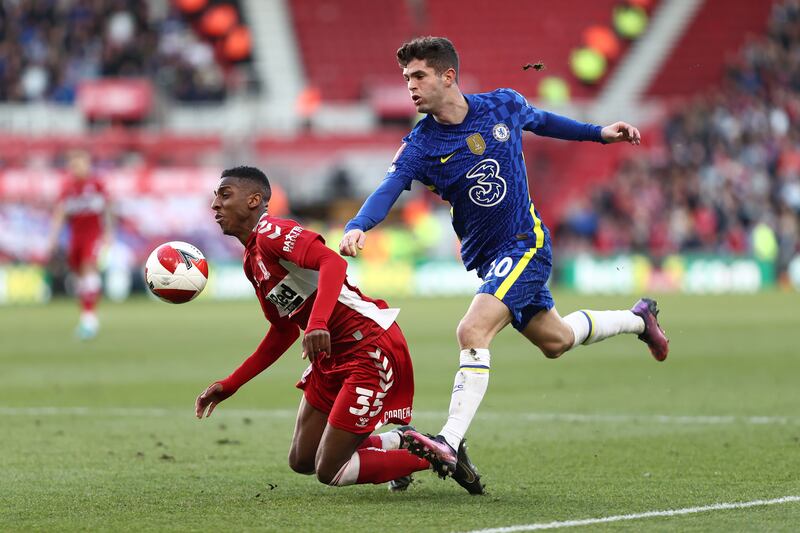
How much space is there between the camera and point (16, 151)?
34812mm

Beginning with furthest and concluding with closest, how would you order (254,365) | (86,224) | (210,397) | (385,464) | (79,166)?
(86,224) → (79,166) → (254,365) → (210,397) → (385,464)

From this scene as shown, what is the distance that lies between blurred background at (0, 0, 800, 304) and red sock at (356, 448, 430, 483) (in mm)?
22324

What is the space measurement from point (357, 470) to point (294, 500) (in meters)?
0.35

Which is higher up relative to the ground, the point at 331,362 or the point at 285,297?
the point at 285,297

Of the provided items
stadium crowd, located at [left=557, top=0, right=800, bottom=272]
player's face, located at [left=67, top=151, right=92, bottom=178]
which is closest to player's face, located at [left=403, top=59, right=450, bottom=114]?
player's face, located at [left=67, top=151, right=92, bottom=178]

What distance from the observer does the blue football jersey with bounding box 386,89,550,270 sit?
7180 millimetres

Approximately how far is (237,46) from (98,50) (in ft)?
12.6

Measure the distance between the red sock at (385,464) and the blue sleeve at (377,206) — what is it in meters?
1.12

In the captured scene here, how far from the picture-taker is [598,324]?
7867 millimetres

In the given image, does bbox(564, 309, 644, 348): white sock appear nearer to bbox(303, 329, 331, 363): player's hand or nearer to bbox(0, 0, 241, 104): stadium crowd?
bbox(303, 329, 331, 363): player's hand

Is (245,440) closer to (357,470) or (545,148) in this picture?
(357,470)

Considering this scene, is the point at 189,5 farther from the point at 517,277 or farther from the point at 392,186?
the point at 517,277

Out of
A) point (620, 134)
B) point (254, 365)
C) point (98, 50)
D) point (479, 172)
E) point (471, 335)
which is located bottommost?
point (254, 365)

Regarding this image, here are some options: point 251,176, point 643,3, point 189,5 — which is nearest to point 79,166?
point 251,176
